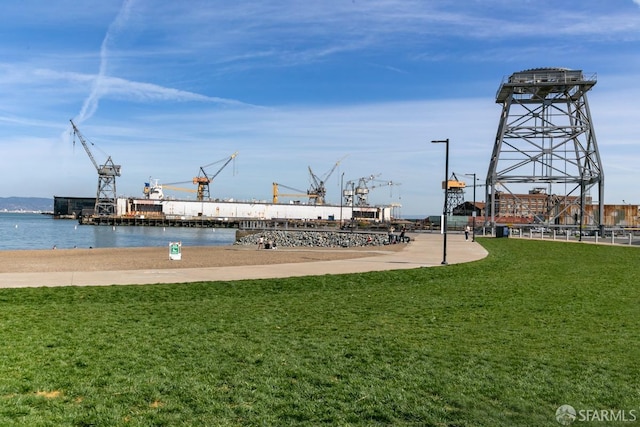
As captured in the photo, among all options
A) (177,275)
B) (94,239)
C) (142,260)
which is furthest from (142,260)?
(94,239)

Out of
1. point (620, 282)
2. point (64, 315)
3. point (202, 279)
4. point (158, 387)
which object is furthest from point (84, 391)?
point (620, 282)

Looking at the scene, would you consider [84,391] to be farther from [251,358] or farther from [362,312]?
[362,312]

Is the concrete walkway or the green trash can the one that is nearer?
the concrete walkway

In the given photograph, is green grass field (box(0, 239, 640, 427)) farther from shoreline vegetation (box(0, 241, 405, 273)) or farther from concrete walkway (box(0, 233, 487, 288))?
shoreline vegetation (box(0, 241, 405, 273))

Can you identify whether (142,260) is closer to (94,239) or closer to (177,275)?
(177,275)

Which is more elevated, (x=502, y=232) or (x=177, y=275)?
(x=502, y=232)

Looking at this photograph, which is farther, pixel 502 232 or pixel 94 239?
pixel 94 239

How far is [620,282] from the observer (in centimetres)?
1741

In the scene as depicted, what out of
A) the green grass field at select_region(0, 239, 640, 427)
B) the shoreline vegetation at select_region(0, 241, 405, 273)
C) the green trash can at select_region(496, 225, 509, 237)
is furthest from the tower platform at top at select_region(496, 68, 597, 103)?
the green grass field at select_region(0, 239, 640, 427)

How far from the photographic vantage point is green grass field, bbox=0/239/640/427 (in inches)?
232

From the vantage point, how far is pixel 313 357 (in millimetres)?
8102

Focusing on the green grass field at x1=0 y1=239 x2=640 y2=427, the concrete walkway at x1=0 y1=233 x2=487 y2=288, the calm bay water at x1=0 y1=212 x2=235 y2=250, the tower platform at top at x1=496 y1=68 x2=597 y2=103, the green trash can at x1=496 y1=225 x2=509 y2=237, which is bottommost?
the calm bay water at x1=0 y1=212 x2=235 y2=250

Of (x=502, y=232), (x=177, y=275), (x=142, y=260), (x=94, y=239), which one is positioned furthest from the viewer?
(x=94, y=239)

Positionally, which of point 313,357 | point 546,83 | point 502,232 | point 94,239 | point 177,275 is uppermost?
point 546,83
